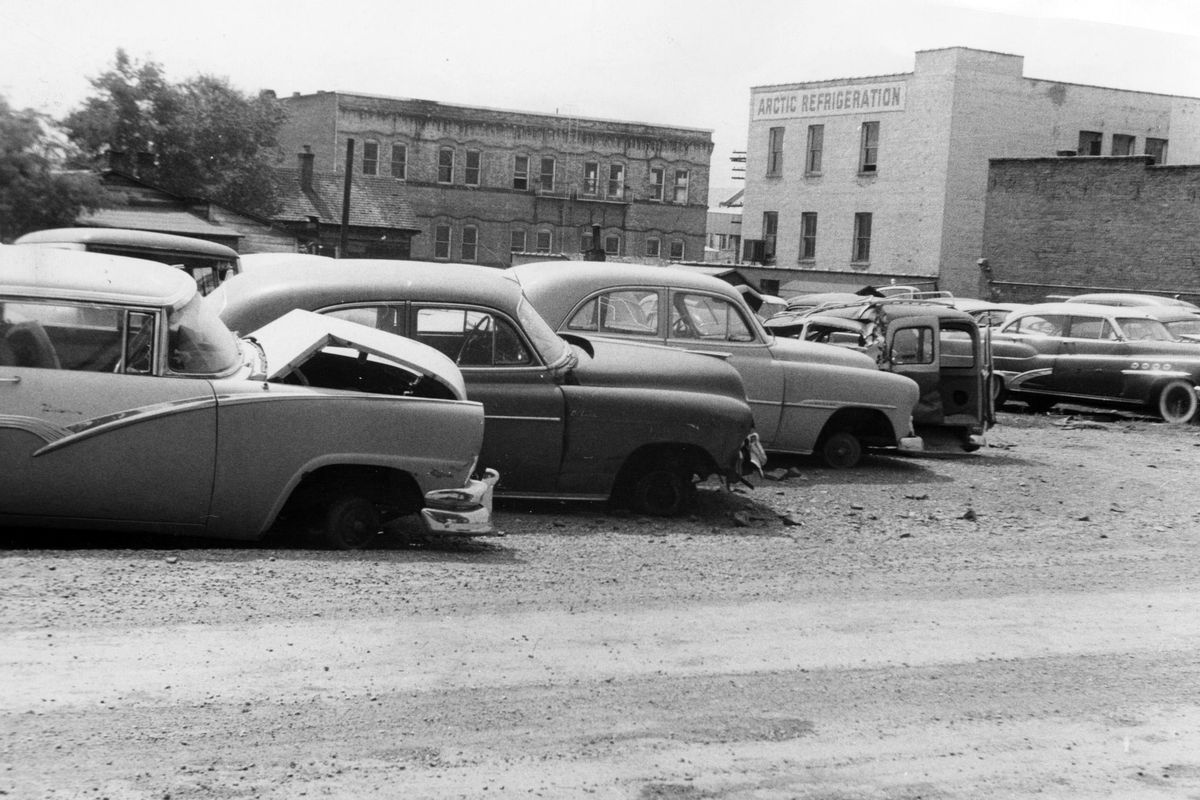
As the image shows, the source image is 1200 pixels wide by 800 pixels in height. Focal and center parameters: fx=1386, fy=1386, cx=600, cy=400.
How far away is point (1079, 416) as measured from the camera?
70.9 ft

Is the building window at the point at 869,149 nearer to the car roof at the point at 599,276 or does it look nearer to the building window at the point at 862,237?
the building window at the point at 862,237

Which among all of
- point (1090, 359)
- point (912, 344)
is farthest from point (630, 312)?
point (1090, 359)

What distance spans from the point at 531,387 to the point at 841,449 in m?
4.89

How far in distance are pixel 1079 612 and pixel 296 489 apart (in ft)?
14.7

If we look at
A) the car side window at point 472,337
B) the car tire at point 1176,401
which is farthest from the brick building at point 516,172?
the car side window at point 472,337

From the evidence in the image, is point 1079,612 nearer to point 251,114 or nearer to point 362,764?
point 362,764

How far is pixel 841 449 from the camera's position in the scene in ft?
44.2

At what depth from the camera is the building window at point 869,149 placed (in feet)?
175

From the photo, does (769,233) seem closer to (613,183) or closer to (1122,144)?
(1122,144)

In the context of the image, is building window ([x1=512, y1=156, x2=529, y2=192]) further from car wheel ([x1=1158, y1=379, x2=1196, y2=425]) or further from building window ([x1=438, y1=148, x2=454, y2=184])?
car wheel ([x1=1158, y1=379, x2=1196, y2=425])

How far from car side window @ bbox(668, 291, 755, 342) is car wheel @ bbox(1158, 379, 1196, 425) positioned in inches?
407

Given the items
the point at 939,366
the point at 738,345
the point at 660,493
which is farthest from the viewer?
the point at 939,366

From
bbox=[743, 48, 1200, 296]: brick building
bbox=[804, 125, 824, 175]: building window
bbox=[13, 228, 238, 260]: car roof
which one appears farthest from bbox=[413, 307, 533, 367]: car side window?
bbox=[804, 125, 824, 175]: building window

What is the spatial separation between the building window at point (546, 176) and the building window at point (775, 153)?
1814 centimetres
